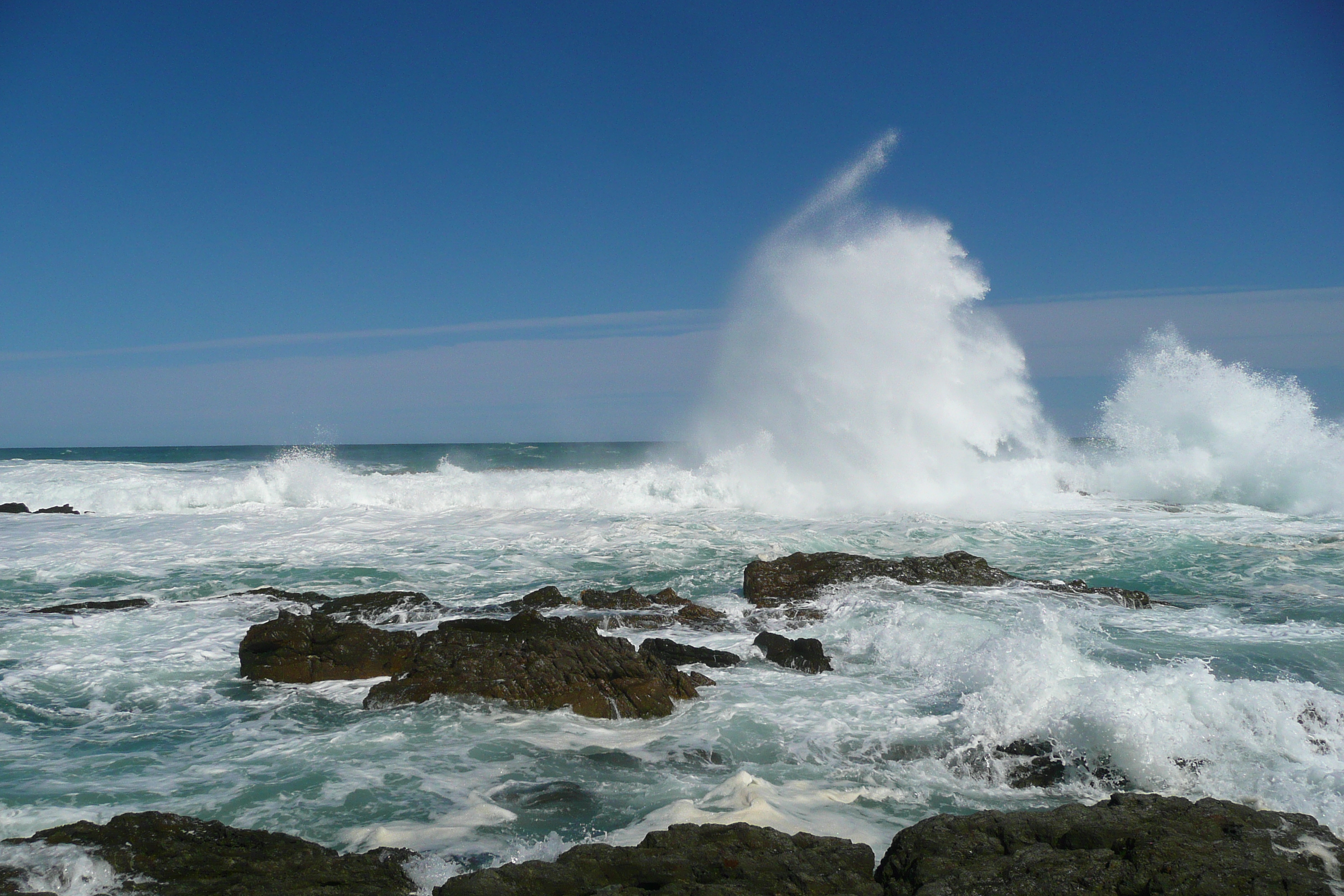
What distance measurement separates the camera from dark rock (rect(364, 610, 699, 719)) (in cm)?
664

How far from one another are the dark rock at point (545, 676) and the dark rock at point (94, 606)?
17.5ft

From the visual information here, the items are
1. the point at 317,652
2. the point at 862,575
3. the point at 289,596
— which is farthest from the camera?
the point at 862,575

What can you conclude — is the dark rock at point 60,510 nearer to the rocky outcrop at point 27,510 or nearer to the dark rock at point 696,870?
the rocky outcrop at point 27,510

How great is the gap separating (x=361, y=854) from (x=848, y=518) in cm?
1593

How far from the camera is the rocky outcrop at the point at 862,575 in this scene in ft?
35.4

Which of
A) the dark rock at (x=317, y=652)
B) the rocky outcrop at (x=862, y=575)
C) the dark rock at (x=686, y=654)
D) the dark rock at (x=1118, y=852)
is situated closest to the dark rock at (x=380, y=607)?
the dark rock at (x=317, y=652)

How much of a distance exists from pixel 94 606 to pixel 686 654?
7768 millimetres

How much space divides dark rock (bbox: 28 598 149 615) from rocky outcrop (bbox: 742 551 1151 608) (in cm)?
798

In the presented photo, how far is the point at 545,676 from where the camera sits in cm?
687

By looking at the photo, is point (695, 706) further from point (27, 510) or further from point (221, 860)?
point (27, 510)

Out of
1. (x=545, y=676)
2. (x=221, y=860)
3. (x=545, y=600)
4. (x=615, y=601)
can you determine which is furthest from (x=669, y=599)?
(x=221, y=860)

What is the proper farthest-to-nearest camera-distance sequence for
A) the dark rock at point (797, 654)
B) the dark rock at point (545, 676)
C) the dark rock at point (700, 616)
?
the dark rock at point (700, 616) → the dark rock at point (797, 654) → the dark rock at point (545, 676)

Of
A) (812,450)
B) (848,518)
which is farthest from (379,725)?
(812,450)

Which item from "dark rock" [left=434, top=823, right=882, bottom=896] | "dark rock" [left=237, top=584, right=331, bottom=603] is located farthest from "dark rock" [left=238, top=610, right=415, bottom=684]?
"dark rock" [left=434, top=823, right=882, bottom=896]
